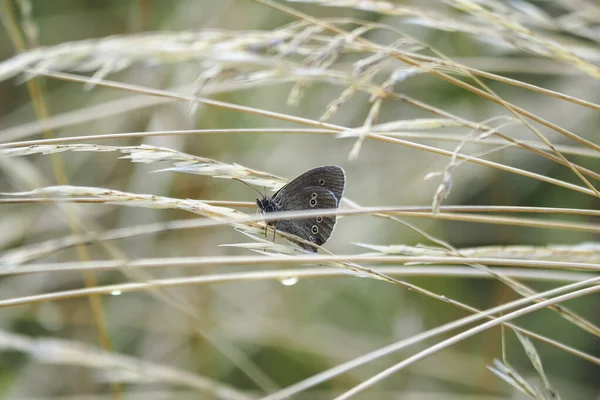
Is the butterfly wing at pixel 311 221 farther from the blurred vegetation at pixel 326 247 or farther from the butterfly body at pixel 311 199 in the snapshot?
the blurred vegetation at pixel 326 247

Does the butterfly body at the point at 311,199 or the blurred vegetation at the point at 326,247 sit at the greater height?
the butterfly body at the point at 311,199

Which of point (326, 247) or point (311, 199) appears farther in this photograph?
point (326, 247)

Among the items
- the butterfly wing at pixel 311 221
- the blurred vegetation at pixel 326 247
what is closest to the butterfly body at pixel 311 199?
the butterfly wing at pixel 311 221

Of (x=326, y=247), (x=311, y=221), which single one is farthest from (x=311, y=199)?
(x=326, y=247)

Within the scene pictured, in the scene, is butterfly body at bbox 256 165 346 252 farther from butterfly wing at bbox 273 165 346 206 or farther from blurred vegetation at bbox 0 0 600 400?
blurred vegetation at bbox 0 0 600 400

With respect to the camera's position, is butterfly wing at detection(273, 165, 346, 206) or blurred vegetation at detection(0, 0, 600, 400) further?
blurred vegetation at detection(0, 0, 600, 400)

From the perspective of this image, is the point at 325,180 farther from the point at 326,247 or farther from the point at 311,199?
the point at 326,247

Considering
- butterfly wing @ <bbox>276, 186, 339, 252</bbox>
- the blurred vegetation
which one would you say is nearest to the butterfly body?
butterfly wing @ <bbox>276, 186, 339, 252</bbox>
